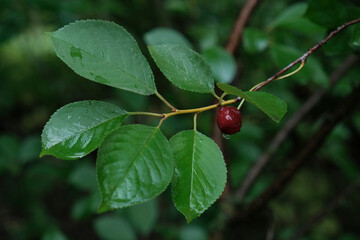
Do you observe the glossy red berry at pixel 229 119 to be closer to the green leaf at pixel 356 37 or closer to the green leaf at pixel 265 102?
the green leaf at pixel 265 102

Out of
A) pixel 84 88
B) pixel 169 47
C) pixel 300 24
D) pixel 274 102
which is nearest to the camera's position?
pixel 274 102

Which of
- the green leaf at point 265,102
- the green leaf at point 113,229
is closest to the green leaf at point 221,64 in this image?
the green leaf at point 265,102

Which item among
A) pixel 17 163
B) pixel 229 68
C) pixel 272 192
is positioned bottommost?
pixel 17 163

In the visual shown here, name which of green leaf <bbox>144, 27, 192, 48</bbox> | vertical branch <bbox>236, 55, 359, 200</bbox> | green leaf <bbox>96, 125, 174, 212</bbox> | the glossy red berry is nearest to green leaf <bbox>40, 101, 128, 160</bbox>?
green leaf <bbox>96, 125, 174, 212</bbox>

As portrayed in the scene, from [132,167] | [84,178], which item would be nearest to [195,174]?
[132,167]

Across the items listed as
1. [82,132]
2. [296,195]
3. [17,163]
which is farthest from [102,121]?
[296,195]

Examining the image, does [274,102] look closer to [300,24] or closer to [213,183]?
[213,183]

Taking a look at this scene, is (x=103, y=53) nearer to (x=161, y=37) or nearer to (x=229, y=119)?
(x=229, y=119)
